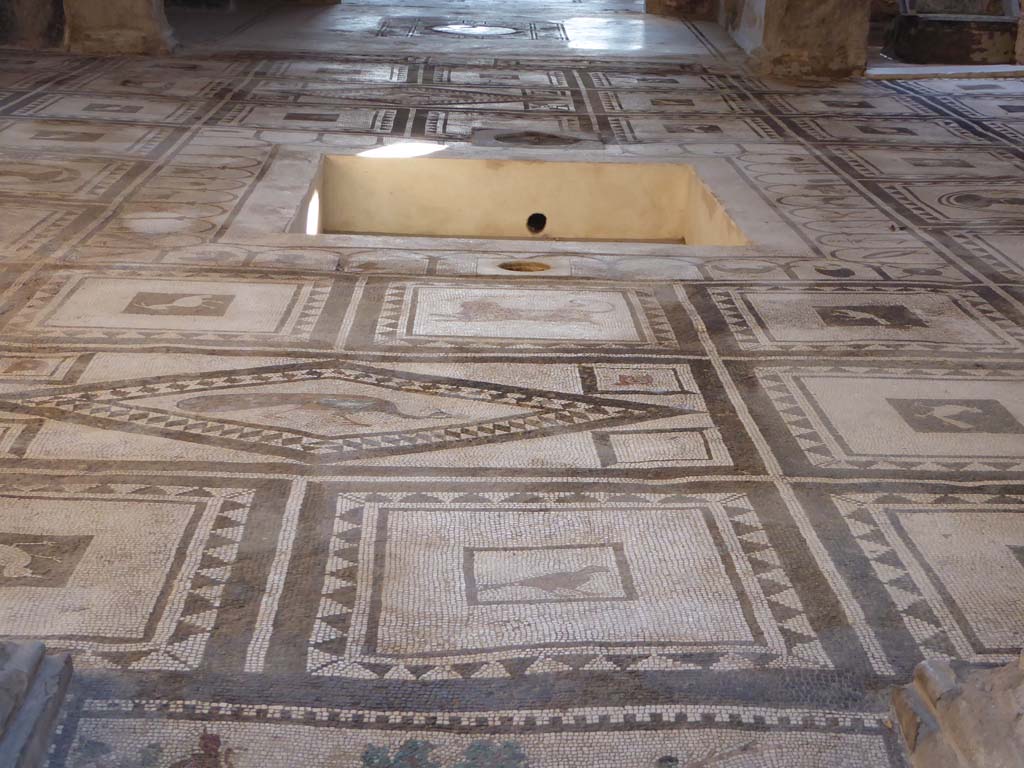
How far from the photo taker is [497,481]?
7.88ft

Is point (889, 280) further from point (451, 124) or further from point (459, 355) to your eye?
point (451, 124)

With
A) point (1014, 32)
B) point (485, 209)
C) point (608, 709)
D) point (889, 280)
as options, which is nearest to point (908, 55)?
point (1014, 32)

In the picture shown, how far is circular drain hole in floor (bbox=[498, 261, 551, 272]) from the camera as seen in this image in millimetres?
3922

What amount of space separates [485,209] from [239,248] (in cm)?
170

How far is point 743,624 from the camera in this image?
1946 millimetres

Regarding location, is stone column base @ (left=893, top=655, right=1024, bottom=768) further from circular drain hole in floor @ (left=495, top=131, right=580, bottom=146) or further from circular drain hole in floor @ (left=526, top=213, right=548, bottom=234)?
circular drain hole in floor @ (left=495, top=131, right=580, bottom=146)

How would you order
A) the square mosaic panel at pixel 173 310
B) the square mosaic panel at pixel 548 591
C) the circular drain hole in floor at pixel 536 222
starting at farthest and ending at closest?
1. the circular drain hole in floor at pixel 536 222
2. the square mosaic panel at pixel 173 310
3. the square mosaic panel at pixel 548 591

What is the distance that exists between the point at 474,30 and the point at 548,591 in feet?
26.2

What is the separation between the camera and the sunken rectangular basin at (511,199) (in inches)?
207

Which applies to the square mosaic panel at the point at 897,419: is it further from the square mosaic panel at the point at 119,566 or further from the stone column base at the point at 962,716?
the square mosaic panel at the point at 119,566

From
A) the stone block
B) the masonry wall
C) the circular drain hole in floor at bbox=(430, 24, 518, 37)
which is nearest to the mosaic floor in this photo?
the masonry wall

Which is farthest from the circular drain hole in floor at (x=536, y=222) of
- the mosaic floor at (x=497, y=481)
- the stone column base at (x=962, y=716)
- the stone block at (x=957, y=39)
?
the stone block at (x=957, y=39)

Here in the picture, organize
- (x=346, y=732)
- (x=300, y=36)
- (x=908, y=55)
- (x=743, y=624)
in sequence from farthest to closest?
(x=908, y=55)
(x=300, y=36)
(x=743, y=624)
(x=346, y=732)

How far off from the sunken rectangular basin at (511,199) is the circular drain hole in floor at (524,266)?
143 cm
